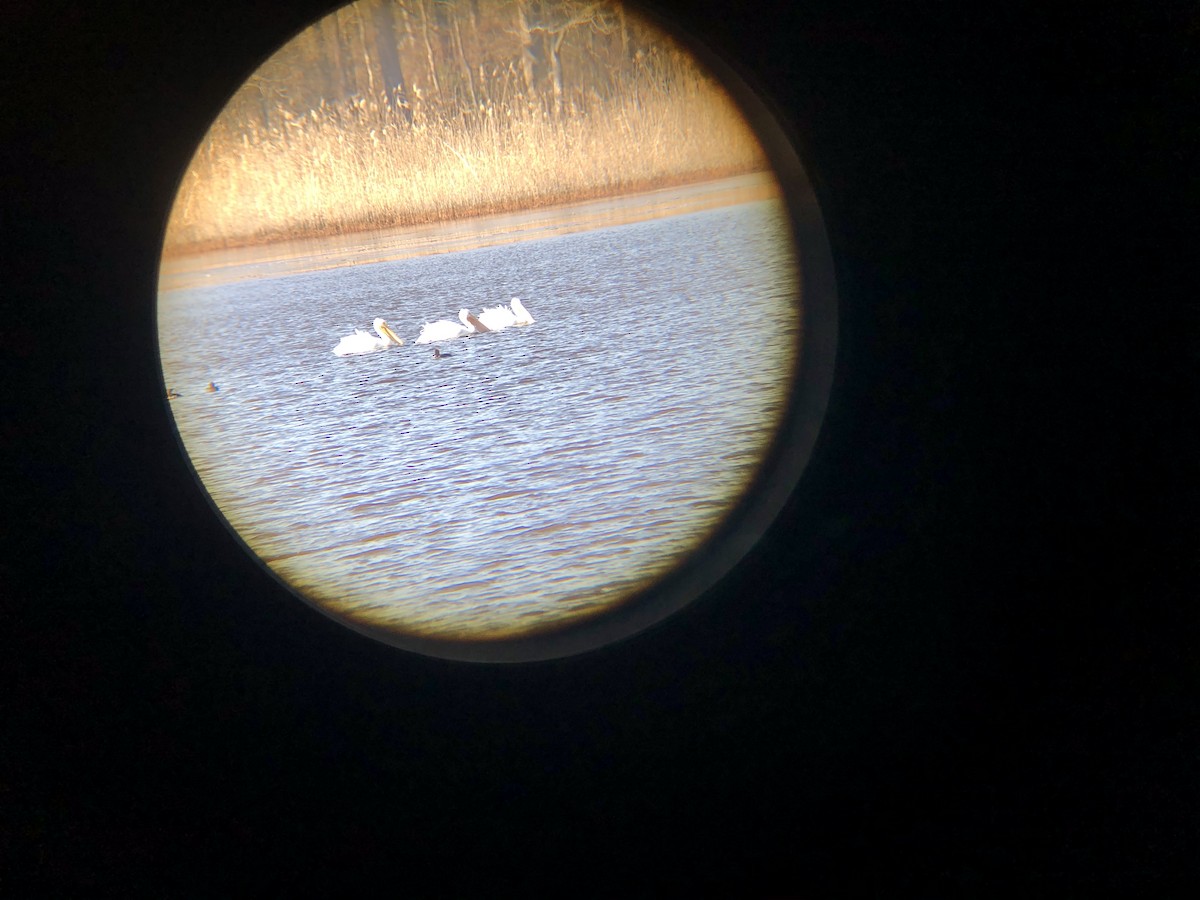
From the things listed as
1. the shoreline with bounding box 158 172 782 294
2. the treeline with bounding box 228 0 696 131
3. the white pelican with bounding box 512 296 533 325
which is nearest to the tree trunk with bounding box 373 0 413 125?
the treeline with bounding box 228 0 696 131

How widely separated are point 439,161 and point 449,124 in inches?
1.7

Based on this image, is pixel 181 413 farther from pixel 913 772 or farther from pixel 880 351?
pixel 913 772

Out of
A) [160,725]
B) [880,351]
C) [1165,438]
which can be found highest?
[880,351]

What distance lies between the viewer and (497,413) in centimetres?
105

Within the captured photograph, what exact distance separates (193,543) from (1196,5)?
4.17 feet

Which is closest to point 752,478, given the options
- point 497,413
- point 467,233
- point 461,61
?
point 497,413

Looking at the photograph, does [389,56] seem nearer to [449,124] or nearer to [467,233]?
[449,124]

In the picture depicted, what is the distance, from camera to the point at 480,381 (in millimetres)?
A: 1038

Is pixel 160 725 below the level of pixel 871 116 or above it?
below

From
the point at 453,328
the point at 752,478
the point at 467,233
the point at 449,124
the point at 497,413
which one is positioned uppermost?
the point at 449,124

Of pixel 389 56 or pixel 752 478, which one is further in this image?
pixel 752 478

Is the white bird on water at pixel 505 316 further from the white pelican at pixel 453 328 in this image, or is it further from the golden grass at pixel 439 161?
the golden grass at pixel 439 161

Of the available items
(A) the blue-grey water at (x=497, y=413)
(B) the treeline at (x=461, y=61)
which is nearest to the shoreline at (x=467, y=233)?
(A) the blue-grey water at (x=497, y=413)

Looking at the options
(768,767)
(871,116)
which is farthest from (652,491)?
(871,116)
